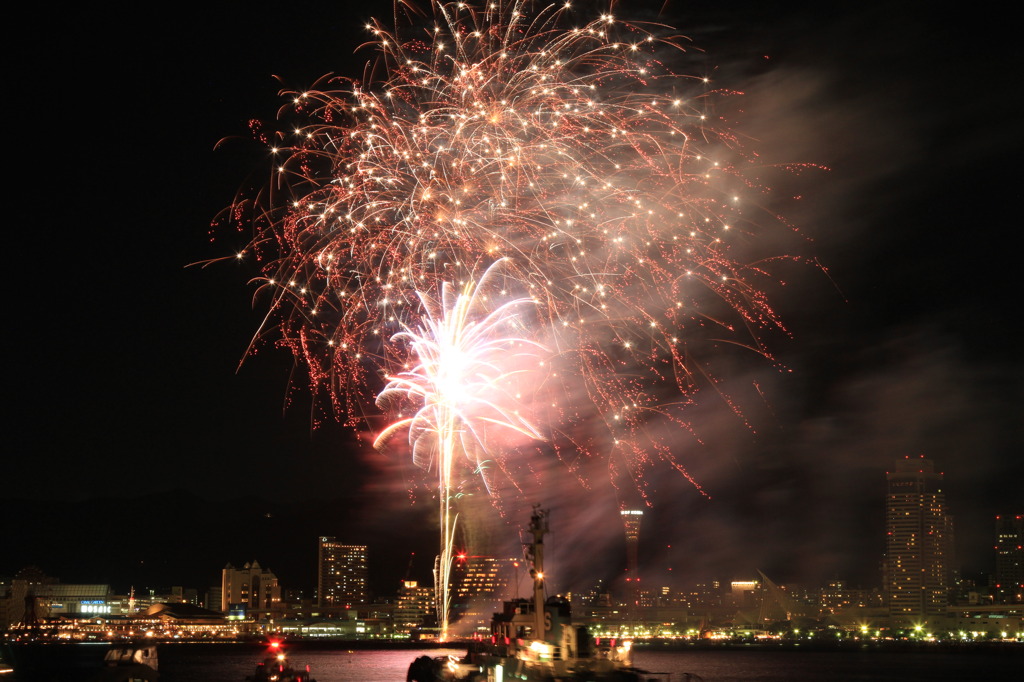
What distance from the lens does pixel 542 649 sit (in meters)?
29.4

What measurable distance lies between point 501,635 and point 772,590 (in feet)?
476

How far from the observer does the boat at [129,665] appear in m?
37.0

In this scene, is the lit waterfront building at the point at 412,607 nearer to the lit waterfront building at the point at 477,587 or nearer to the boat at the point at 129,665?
the lit waterfront building at the point at 477,587

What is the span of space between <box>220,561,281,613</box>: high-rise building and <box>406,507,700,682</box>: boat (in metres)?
139

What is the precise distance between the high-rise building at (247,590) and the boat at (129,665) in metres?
127

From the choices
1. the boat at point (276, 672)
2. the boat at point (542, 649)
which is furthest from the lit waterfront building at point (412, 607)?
the boat at point (542, 649)

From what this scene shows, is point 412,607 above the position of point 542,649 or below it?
below

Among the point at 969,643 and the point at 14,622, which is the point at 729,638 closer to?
the point at 969,643

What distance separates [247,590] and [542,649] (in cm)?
14599

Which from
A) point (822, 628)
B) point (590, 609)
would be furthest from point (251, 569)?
point (822, 628)

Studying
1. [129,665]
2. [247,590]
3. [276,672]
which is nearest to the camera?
[129,665]

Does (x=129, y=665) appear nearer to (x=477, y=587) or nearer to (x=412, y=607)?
(x=477, y=587)

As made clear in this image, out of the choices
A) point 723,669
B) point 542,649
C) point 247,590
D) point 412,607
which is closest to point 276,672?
point 542,649

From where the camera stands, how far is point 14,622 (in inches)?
5669
